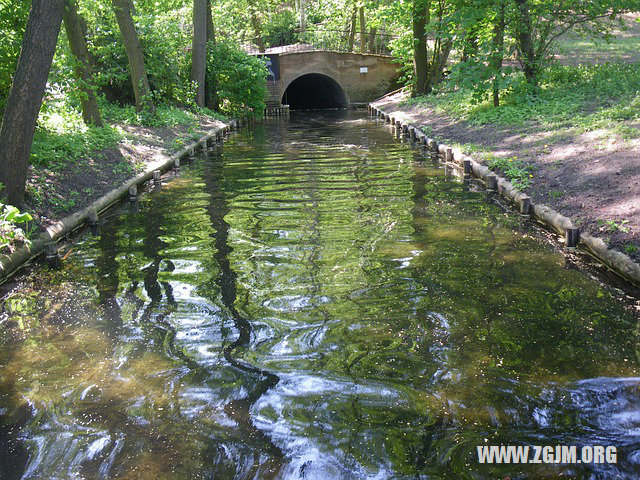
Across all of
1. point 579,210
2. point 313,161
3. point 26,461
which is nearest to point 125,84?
point 313,161

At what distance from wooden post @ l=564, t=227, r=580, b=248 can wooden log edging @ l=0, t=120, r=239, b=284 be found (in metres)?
6.16

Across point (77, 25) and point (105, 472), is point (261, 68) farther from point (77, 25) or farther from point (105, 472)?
point (105, 472)

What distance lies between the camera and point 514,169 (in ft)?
32.7

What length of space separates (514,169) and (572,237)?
3.25 metres

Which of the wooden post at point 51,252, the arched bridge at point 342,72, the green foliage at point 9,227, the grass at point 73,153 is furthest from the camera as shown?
the arched bridge at point 342,72

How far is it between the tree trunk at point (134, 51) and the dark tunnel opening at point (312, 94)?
1852 cm

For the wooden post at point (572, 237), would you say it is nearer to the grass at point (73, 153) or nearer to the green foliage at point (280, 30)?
the grass at point (73, 153)

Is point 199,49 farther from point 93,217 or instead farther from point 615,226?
point 615,226

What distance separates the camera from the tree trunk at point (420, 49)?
21508 millimetres

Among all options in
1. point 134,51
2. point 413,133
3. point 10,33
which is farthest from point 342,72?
point 10,33

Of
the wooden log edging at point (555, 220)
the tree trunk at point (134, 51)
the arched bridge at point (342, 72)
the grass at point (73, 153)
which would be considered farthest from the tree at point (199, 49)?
the wooden log edging at point (555, 220)

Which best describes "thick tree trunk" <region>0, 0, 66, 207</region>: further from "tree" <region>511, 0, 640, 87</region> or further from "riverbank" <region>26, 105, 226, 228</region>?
"tree" <region>511, 0, 640, 87</region>

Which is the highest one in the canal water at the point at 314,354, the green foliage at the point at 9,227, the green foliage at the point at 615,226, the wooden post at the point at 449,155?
the green foliage at the point at 9,227

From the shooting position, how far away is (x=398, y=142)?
17078 mm
